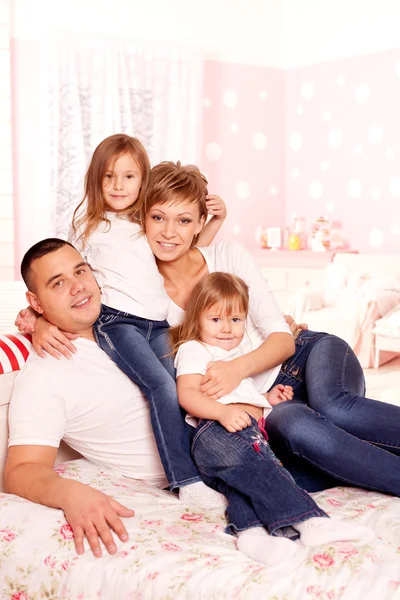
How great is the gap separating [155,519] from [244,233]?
5.37 m

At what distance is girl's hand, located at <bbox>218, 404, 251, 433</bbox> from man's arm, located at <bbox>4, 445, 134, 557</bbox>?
296 millimetres

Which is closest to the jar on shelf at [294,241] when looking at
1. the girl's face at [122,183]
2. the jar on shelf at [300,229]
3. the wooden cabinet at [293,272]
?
the jar on shelf at [300,229]

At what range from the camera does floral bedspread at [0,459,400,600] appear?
4.51 ft

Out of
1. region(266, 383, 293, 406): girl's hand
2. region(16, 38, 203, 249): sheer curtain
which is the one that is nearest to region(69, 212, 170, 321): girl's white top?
region(266, 383, 293, 406): girl's hand

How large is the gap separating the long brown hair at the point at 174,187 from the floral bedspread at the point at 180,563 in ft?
2.82

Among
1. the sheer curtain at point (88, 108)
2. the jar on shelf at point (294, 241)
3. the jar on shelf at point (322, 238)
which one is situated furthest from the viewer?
the jar on shelf at point (294, 241)

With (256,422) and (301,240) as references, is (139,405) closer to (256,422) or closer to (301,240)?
(256,422)

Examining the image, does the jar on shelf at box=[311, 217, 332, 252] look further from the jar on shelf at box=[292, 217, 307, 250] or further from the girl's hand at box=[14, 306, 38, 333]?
the girl's hand at box=[14, 306, 38, 333]

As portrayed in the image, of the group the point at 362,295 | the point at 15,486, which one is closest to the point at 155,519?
the point at 15,486

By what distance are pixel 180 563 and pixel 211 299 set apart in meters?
0.76

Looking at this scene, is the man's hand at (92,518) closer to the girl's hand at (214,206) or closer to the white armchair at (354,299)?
the girl's hand at (214,206)

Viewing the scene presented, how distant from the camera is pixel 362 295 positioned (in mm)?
5215

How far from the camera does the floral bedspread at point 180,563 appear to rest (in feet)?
4.51

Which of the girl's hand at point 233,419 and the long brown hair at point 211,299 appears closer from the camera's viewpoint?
the girl's hand at point 233,419
